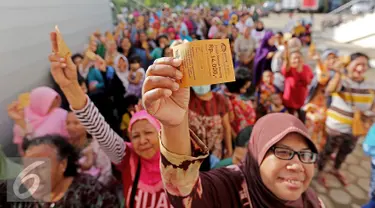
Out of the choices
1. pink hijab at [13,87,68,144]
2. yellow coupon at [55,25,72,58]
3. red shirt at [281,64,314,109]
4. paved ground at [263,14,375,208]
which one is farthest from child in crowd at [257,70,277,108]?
yellow coupon at [55,25,72,58]

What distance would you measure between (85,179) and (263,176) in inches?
39.6

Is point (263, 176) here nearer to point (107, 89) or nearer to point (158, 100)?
point (158, 100)

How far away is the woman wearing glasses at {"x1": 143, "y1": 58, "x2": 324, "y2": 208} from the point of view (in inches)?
30.8

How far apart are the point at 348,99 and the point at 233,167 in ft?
6.18

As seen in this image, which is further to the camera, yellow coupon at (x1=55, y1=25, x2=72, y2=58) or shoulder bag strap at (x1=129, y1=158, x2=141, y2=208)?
shoulder bag strap at (x1=129, y1=158, x2=141, y2=208)

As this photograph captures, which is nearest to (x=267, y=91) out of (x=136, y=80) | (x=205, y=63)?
(x=136, y=80)

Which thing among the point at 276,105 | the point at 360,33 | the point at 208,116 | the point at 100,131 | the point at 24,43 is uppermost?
the point at 24,43

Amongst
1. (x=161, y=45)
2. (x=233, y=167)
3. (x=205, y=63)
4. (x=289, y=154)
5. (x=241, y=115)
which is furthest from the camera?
(x=161, y=45)

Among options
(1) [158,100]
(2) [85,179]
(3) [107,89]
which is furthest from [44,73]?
(1) [158,100]

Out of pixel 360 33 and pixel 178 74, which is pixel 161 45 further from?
pixel 360 33

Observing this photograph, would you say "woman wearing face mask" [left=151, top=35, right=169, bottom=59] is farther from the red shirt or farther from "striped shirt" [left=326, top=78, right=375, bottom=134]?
"striped shirt" [left=326, top=78, right=375, bottom=134]

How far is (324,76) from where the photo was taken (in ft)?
9.09

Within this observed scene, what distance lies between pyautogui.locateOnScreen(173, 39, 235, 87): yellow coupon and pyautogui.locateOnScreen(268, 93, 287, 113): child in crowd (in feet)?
8.32

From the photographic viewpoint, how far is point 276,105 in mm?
3082
